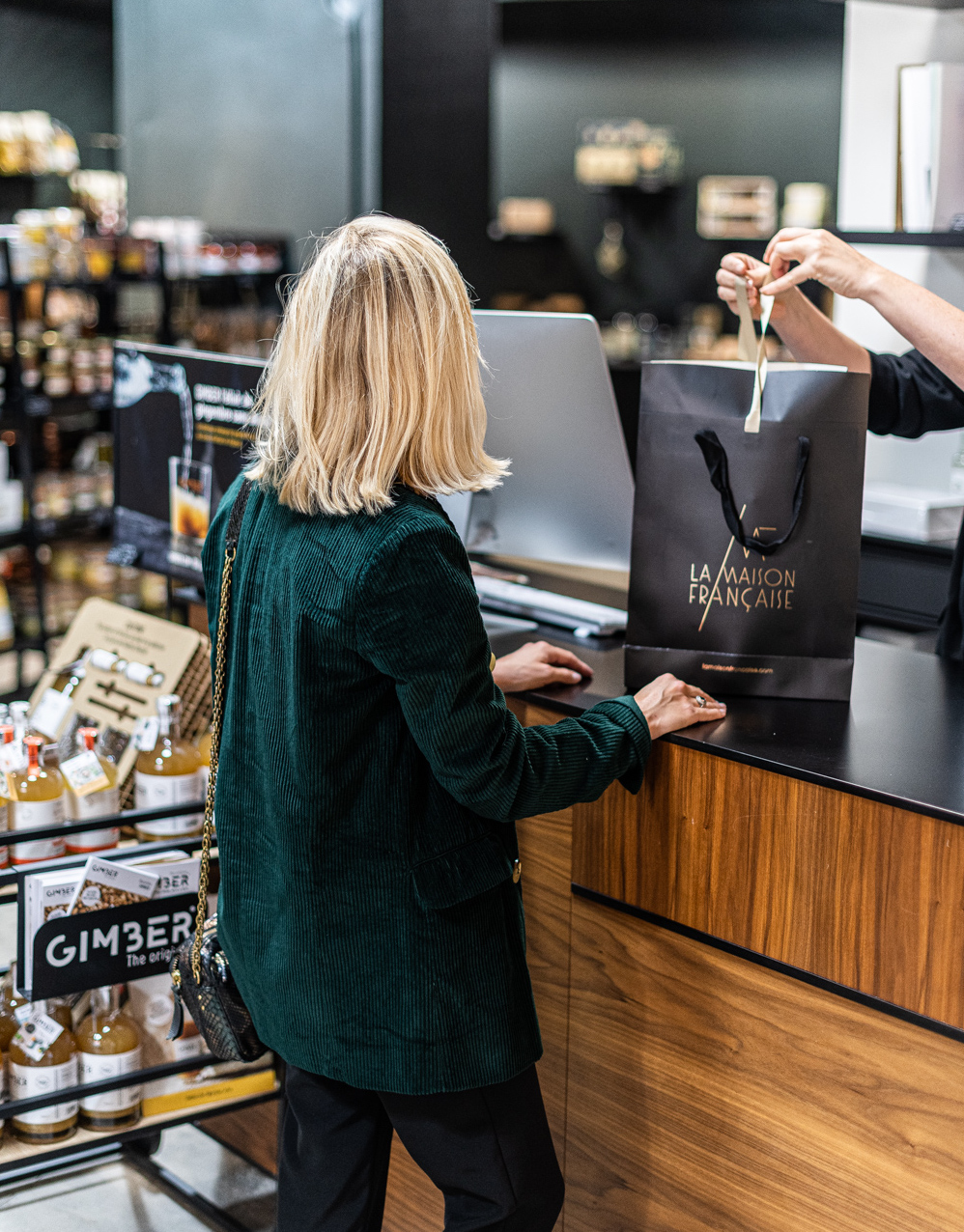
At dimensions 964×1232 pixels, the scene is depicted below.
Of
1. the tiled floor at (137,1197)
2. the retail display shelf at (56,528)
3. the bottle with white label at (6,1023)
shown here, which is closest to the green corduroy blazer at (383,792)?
the bottle with white label at (6,1023)

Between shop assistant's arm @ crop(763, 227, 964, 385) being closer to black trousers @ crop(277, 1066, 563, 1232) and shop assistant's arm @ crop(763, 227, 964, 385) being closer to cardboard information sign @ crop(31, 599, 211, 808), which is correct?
black trousers @ crop(277, 1066, 563, 1232)

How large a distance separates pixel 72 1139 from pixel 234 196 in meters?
5.81

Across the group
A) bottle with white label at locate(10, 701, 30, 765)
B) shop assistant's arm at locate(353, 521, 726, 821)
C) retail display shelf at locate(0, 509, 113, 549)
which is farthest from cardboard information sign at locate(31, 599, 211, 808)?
retail display shelf at locate(0, 509, 113, 549)

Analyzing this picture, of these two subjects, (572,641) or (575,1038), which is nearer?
(575,1038)

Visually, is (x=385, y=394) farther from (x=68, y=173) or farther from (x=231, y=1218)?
(x=68, y=173)

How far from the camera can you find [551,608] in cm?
228

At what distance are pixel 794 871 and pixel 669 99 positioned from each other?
7.17 meters

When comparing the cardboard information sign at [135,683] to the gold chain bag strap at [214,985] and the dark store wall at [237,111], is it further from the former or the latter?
the dark store wall at [237,111]

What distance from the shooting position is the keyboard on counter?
2.20m

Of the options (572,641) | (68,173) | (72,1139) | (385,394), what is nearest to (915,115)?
(572,641)

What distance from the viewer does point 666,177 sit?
774 cm

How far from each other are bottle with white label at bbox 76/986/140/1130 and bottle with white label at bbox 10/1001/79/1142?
0.03 metres

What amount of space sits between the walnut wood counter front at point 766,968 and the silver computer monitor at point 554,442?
0.26 metres

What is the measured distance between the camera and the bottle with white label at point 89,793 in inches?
80.5
